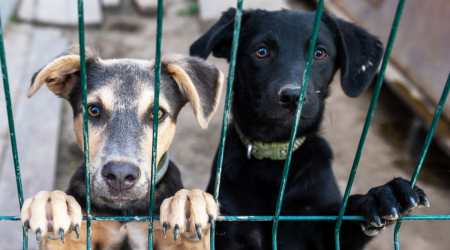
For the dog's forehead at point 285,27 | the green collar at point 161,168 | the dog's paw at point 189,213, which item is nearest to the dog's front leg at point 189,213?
the dog's paw at point 189,213

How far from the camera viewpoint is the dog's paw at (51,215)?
72.6 inches

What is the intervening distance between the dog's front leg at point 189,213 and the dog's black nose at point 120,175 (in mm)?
257

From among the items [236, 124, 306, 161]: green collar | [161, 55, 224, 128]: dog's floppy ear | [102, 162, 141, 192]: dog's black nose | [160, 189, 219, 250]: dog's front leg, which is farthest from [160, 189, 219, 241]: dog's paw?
[236, 124, 306, 161]: green collar

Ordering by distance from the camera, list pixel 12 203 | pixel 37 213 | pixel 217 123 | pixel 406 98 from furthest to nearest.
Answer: pixel 217 123 → pixel 406 98 → pixel 12 203 → pixel 37 213

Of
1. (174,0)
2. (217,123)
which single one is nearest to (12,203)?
(217,123)

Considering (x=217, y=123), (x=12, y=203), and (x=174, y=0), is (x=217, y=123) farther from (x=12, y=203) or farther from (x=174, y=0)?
(x=174, y=0)

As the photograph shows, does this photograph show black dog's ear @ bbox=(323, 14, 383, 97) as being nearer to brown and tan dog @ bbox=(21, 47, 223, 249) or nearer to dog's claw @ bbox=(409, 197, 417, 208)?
brown and tan dog @ bbox=(21, 47, 223, 249)

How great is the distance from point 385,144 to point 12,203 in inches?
178

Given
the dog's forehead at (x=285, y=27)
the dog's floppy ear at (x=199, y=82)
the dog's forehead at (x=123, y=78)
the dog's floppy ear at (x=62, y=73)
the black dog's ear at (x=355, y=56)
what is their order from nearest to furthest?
the dog's floppy ear at (x=62, y=73) < the dog's floppy ear at (x=199, y=82) < the dog's forehead at (x=123, y=78) < the dog's forehead at (x=285, y=27) < the black dog's ear at (x=355, y=56)

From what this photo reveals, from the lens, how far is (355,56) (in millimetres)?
3078

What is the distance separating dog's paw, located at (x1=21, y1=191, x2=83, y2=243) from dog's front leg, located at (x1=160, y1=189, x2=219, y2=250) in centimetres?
40

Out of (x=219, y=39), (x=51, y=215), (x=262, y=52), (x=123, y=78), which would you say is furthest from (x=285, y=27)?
(x=51, y=215)

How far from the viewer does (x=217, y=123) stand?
6.24 meters

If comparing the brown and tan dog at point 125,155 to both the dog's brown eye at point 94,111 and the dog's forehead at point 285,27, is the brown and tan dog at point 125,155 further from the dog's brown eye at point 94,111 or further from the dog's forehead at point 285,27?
the dog's forehead at point 285,27
